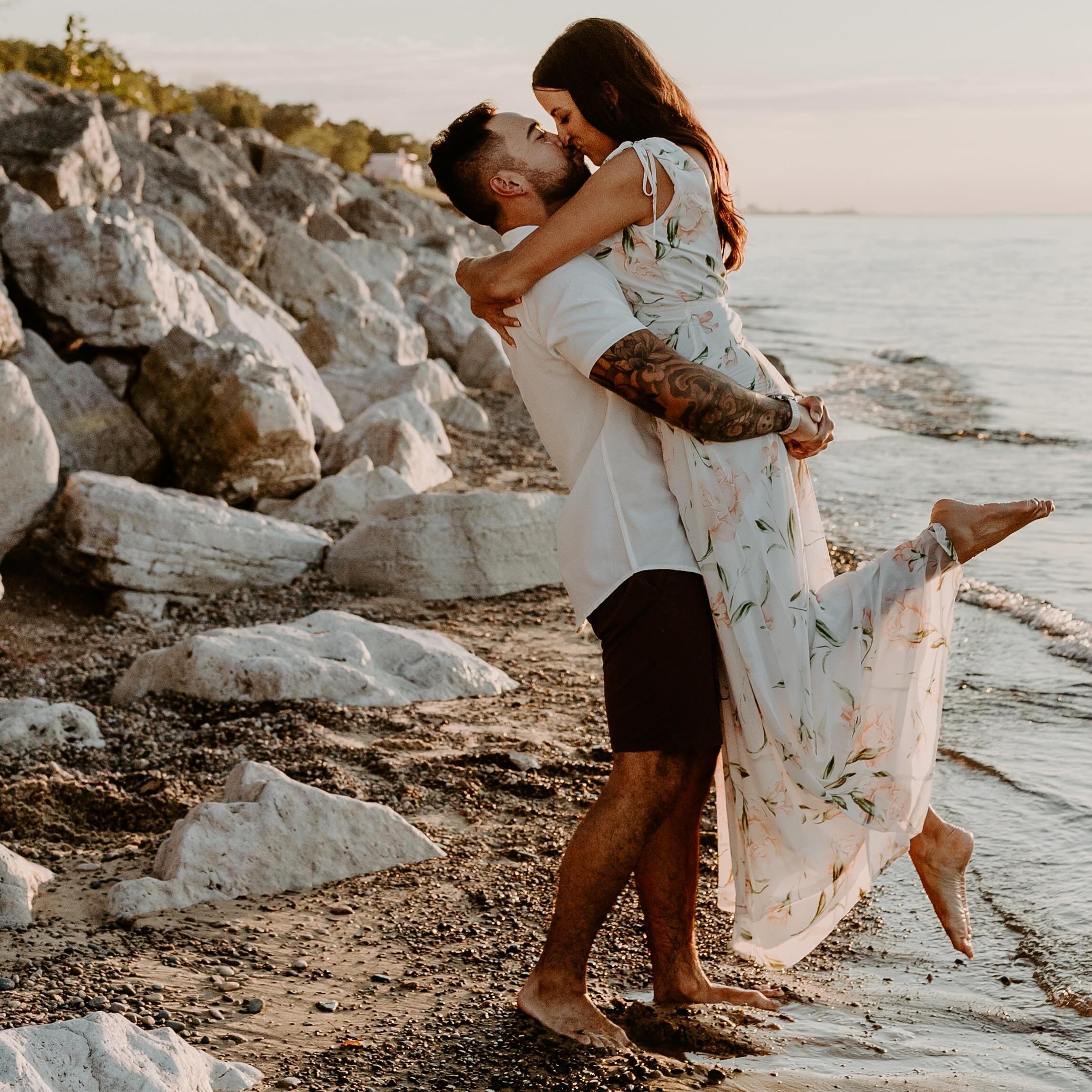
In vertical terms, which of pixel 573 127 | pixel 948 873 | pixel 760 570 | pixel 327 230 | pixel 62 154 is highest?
pixel 327 230

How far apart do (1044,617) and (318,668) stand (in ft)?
12.6

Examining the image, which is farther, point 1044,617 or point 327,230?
point 327,230

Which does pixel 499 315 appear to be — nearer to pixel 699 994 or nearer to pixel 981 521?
pixel 981 521

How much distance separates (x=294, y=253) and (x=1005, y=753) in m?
10.6

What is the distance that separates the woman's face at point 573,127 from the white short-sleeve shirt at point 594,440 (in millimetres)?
209

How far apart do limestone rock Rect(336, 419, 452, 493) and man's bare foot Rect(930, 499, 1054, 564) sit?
5965 millimetres

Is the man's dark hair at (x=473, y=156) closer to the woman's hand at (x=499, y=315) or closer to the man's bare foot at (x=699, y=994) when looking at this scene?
the woman's hand at (x=499, y=315)

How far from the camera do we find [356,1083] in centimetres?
261

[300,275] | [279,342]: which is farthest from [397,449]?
[300,275]

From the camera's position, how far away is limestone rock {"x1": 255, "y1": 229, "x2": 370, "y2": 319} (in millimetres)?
13820

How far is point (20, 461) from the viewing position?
253 inches

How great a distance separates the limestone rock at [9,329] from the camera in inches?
298

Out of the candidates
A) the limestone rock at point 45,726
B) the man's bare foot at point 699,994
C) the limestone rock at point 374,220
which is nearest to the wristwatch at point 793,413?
the man's bare foot at point 699,994

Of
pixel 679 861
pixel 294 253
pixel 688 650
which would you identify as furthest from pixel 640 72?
pixel 294 253
